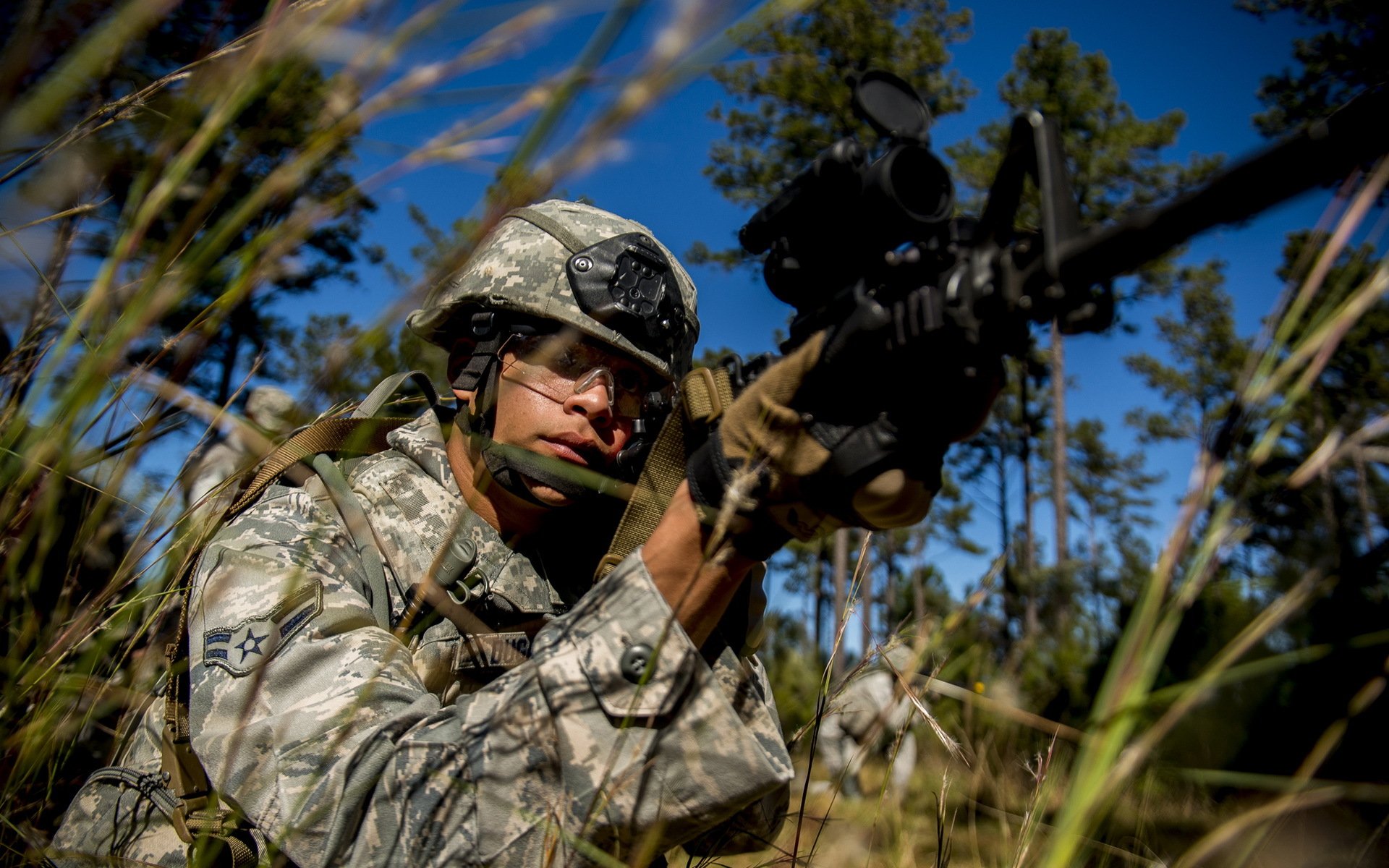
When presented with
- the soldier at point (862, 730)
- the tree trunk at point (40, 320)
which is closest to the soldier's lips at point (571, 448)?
the tree trunk at point (40, 320)

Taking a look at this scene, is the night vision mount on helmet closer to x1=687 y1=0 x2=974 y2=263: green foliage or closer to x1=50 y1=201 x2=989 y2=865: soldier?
x1=50 y1=201 x2=989 y2=865: soldier

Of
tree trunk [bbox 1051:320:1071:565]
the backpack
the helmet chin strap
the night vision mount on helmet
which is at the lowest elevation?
the backpack

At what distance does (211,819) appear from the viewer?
151 centimetres

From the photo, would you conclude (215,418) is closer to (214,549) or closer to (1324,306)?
(214,549)

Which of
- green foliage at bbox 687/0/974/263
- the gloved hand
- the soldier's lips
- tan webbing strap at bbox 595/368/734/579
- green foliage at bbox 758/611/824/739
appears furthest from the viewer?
green foliage at bbox 687/0/974/263

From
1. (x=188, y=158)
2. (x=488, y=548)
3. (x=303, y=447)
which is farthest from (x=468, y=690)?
(x=188, y=158)

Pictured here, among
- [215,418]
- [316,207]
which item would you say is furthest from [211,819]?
[316,207]

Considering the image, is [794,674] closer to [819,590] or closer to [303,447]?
[819,590]

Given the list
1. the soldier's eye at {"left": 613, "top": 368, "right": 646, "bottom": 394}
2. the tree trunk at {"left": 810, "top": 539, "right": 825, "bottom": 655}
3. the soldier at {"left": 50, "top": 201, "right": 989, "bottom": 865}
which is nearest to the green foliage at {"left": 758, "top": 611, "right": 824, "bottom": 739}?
the tree trunk at {"left": 810, "top": 539, "right": 825, "bottom": 655}

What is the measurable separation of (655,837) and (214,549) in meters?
1.18

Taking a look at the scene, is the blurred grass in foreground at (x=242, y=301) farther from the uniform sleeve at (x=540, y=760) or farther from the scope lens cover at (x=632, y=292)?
the scope lens cover at (x=632, y=292)

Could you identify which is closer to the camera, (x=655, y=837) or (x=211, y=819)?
(x=655, y=837)

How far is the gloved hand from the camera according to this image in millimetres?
1275

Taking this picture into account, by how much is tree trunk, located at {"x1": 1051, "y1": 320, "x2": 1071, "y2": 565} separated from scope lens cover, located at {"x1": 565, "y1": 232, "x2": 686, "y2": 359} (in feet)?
51.9
